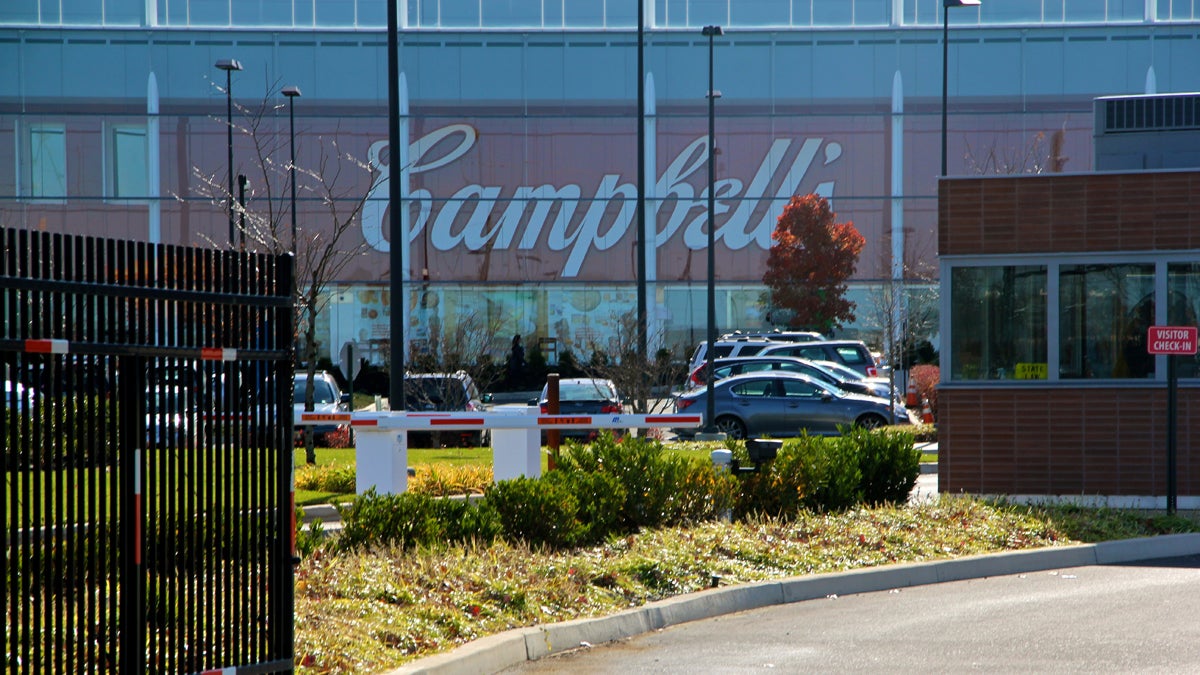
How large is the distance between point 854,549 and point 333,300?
128 ft

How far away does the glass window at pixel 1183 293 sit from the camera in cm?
1580

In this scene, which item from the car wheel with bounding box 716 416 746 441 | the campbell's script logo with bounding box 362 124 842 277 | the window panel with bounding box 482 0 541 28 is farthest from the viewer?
the window panel with bounding box 482 0 541 28

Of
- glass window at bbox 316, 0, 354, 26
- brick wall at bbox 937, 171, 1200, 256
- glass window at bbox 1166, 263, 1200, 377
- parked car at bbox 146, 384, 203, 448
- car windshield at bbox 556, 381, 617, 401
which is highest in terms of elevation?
glass window at bbox 316, 0, 354, 26

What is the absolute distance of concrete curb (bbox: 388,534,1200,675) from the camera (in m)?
8.11

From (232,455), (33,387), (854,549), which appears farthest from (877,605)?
(33,387)

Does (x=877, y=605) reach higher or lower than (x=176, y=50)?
lower

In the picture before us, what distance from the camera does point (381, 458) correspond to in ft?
45.4

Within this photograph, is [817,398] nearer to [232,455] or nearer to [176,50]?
[232,455]

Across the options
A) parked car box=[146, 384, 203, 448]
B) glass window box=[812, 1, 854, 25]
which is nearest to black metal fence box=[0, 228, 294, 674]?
parked car box=[146, 384, 203, 448]

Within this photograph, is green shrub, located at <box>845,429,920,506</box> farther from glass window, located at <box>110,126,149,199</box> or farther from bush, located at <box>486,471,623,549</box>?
glass window, located at <box>110,126,149,199</box>

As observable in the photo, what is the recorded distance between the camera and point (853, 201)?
49.4 m

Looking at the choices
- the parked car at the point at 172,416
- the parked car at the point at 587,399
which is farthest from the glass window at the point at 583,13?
the parked car at the point at 172,416

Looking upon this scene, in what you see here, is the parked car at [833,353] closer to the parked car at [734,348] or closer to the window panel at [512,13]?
the parked car at [734,348]

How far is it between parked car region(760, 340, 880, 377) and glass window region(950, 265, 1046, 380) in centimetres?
→ 1996
